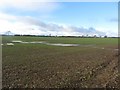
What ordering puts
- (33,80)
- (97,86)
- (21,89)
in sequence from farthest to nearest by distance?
(33,80) < (97,86) < (21,89)

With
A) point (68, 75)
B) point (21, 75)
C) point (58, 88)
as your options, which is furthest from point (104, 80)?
point (21, 75)

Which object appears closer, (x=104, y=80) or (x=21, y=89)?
(x=21, y=89)

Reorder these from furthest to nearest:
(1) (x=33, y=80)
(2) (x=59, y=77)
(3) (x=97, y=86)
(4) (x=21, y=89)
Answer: (2) (x=59, y=77)
(1) (x=33, y=80)
(3) (x=97, y=86)
(4) (x=21, y=89)

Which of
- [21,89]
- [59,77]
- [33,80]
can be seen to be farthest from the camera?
[59,77]

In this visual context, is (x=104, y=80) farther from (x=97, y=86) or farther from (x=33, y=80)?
(x=33, y=80)

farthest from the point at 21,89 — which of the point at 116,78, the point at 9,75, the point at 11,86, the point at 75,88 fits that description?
the point at 116,78

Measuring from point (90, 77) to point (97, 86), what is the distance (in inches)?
121

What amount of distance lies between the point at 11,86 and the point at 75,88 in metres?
4.16

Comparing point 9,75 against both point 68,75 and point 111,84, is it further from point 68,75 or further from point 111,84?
point 111,84

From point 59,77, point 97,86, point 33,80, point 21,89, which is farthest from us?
point 59,77

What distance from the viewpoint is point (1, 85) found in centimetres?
1789

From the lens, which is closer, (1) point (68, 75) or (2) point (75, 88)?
(2) point (75, 88)

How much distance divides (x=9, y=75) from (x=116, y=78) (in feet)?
28.2

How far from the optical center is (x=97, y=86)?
18172 millimetres
